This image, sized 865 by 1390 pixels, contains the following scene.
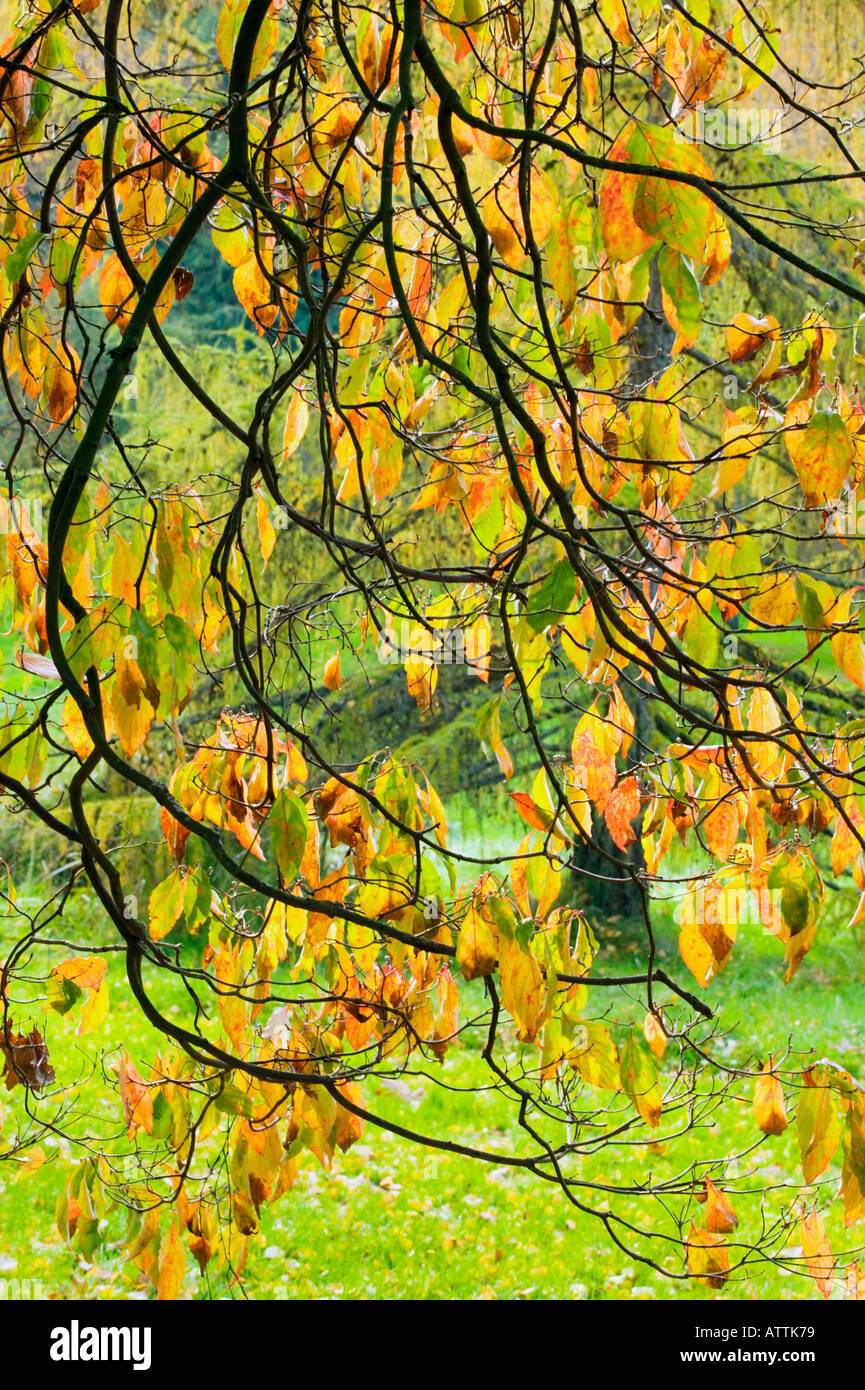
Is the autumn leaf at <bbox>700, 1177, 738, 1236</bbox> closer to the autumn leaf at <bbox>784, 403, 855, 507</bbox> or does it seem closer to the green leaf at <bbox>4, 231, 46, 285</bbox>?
the autumn leaf at <bbox>784, 403, 855, 507</bbox>

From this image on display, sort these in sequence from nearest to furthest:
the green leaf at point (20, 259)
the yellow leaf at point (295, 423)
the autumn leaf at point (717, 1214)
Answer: the green leaf at point (20, 259) → the autumn leaf at point (717, 1214) → the yellow leaf at point (295, 423)

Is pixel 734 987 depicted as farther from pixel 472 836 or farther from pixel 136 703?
pixel 136 703

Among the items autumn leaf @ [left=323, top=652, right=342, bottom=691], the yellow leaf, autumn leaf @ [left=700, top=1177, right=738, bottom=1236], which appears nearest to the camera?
autumn leaf @ [left=700, top=1177, right=738, bottom=1236]

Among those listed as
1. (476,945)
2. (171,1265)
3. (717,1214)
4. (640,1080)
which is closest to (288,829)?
(476,945)

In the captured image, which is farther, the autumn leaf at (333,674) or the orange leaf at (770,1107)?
the autumn leaf at (333,674)

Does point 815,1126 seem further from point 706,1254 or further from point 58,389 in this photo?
point 58,389

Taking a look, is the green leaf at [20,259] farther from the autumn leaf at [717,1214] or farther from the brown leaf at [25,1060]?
the autumn leaf at [717,1214]

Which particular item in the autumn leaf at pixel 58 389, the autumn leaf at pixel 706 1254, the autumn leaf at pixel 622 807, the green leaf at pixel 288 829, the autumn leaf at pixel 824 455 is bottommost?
the autumn leaf at pixel 706 1254

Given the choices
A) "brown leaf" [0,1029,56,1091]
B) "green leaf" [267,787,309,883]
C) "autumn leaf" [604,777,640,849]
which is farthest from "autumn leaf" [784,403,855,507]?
"brown leaf" [0,1029,56,1091]

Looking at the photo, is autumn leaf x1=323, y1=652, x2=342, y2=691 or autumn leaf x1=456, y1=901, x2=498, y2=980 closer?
autumn leaf x1=456, y1=901, x2=498, y2=980

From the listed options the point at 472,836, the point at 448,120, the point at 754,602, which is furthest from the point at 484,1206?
the point at 448,120

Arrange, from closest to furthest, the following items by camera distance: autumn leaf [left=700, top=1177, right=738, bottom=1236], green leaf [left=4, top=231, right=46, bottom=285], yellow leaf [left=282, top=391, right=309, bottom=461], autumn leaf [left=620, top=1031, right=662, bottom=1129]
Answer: green leaf [left=4, top=231, right=46, bottom=285] → autumn leaf [left=620, top=1031, right=662, bottom=1129] → autumn leaf [left=700, top=1177, right=738, bottom=1236] → yellow leaf [left=282, top=391, right=309, bottom=461]

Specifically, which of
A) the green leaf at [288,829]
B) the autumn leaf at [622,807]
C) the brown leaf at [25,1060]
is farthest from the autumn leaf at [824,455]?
the brown leaf at [25,1060]

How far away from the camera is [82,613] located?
3.60 feet
